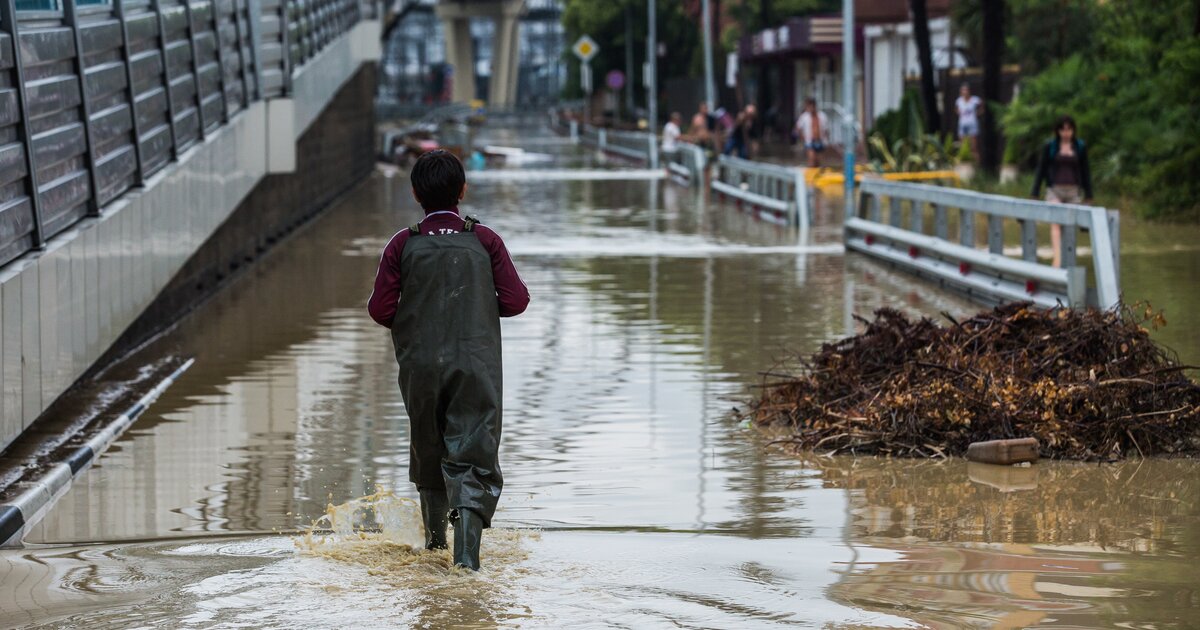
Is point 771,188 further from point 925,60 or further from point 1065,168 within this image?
point 1065,168

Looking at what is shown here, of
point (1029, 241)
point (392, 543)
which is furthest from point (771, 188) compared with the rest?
point (392, 543)

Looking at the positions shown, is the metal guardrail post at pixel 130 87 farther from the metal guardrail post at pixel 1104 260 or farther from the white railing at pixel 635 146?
the white railing at pixel 635 146

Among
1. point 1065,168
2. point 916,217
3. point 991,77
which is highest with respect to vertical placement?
point 991,77

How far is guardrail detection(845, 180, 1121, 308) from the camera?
14.2 m

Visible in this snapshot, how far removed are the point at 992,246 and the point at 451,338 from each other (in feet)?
37.0

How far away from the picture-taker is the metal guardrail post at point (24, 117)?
1019 cm

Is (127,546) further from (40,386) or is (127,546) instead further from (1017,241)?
(1017,241)

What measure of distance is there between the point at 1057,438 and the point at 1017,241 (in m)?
14.3

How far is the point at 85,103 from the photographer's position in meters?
12.0

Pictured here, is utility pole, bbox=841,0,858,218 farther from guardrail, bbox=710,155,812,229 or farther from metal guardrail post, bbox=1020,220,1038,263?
metal guardrail post, bbox=1020,220,1038,263

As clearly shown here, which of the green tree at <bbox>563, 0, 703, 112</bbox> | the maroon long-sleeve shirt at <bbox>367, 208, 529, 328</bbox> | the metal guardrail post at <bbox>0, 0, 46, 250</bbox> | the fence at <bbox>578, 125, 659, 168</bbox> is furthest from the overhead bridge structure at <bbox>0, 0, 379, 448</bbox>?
the green tree at <bbox>563, 0, 703, 112</bbox>

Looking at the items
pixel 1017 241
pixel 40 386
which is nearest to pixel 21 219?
pixel 40 386

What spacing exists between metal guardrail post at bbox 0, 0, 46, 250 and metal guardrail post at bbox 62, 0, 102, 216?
1100mm

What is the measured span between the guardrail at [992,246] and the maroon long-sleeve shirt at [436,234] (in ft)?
17.2
